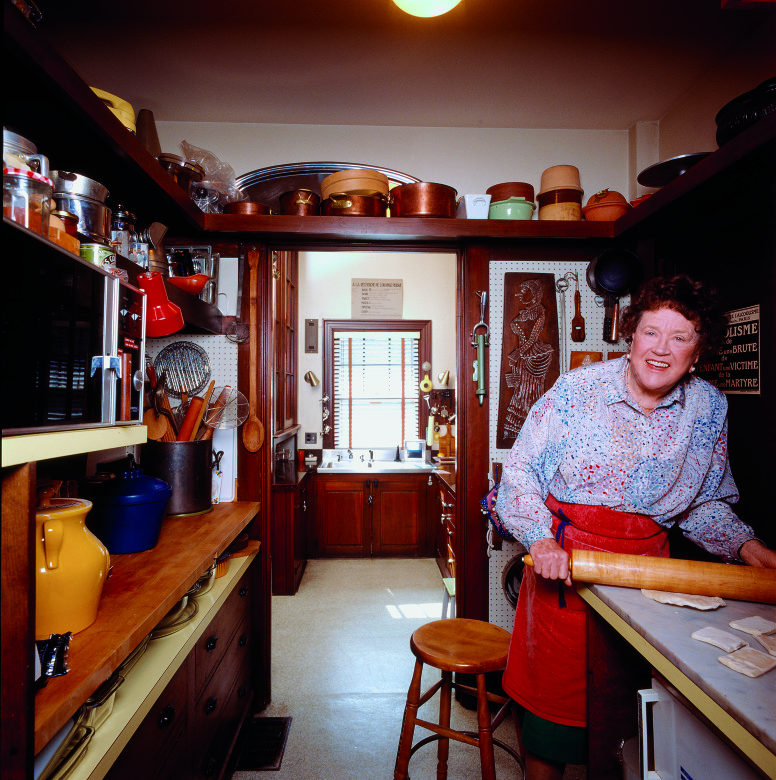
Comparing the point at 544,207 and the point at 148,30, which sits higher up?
the point at 148,30

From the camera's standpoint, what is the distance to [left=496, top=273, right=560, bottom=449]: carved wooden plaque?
8.80 feet

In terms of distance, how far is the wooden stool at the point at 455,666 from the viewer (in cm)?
178

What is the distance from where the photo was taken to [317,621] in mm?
3682

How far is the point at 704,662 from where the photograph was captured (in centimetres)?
106

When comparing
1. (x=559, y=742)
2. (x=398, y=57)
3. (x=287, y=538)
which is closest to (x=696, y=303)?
(x=559, y=742)

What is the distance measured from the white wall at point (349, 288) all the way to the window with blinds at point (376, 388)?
0.71 ft

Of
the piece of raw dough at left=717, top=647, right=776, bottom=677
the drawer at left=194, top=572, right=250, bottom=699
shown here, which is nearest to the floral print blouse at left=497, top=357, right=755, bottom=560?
the piece of raw dough at left=717, top=647, right=776, bottom=677

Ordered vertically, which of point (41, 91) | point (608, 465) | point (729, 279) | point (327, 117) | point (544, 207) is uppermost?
point (327, 117)

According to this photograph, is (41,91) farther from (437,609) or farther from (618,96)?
(437,609)

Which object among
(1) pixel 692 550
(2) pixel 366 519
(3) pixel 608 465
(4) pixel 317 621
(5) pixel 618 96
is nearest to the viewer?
(3) pixel 608 465

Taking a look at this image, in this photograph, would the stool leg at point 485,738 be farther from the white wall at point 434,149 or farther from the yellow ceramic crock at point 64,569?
the white wall at point 434,149

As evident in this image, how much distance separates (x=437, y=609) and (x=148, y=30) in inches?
149

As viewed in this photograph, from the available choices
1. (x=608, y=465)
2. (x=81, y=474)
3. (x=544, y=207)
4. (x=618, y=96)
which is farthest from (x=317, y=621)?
(x=618, y=96)

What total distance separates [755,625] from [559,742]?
0.82 meters
